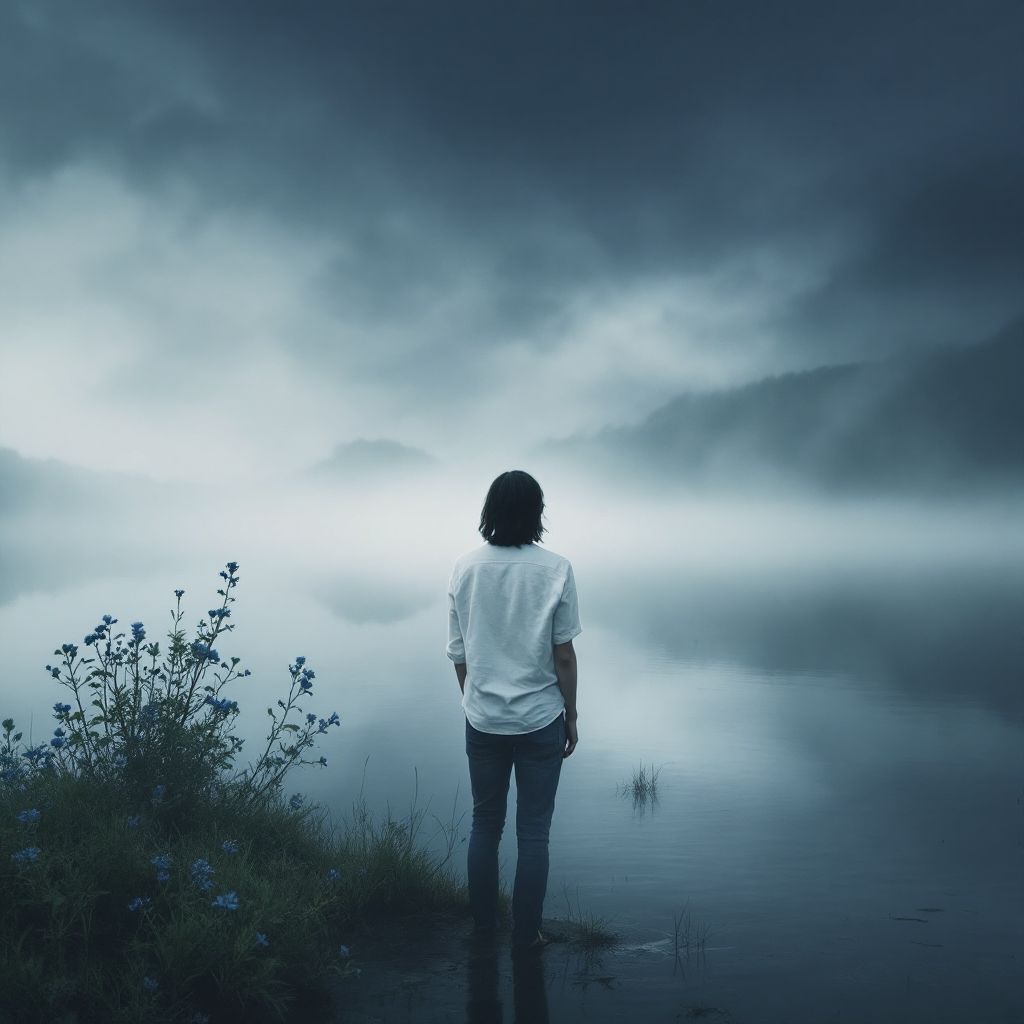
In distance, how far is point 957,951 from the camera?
5434 millimetres

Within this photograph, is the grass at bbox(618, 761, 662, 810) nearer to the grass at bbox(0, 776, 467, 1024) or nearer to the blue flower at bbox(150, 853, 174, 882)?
the grass at bbox(0, 776, 467, 1024)

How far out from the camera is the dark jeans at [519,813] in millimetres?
4695

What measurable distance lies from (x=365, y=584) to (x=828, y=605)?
3131cm

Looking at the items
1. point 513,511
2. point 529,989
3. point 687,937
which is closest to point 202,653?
point 513,511

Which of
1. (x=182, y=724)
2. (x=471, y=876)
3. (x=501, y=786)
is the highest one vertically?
(x=182, y=724)

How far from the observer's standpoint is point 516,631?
15.4ft

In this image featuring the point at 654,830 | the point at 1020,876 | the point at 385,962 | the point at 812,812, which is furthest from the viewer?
the point at 812,812

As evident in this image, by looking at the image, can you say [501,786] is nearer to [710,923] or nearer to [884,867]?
[710,923]

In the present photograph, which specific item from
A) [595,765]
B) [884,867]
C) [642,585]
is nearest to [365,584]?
[642,585]

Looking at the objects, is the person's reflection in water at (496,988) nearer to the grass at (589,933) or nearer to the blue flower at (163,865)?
the grass at (589,933)

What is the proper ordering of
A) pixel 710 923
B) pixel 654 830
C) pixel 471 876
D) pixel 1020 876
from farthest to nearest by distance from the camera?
pixel 654 830 → pixel 1020 876 → pixel 710 923 → pixel 471 876

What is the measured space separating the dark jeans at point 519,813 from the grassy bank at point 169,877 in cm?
65

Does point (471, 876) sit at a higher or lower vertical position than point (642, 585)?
lower

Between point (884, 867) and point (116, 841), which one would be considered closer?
point (116, 841)
